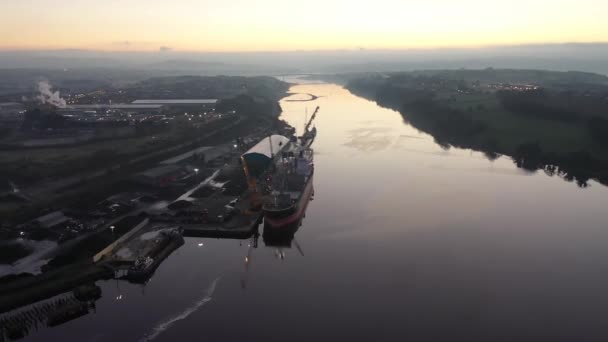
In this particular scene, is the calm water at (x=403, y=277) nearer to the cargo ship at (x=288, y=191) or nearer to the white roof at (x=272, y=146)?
the cargo ship at (x=288, y=191)

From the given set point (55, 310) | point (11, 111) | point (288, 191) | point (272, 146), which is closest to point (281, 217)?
point (288, 191)

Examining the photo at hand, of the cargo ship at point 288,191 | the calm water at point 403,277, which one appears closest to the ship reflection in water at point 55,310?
the calm water at point 403,277

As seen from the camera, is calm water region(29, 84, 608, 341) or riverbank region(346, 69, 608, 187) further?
riverbank region(346, 69, 608, 187)

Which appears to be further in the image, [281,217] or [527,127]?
[527,127]

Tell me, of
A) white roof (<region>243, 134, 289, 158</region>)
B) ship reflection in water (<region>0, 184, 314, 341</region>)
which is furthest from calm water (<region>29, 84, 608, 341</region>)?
white roof (<region>243, 134, 289, 158</region>)

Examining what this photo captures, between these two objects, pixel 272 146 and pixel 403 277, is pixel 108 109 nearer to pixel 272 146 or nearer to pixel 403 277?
pixel 272 146

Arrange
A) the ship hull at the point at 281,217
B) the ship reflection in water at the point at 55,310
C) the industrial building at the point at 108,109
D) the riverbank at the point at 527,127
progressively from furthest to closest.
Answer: the industrial building at the point at 108,109 → the riverbank at the point at 527,127 → the ship hull at the point at 281,217 → the ship reflection in water at the point at 55,310

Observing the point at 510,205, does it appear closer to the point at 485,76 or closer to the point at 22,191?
the point at 22,191

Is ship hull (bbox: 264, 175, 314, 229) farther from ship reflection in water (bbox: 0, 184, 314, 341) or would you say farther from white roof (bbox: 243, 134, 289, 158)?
white roof (bbox: 243, 134, 289, 158)

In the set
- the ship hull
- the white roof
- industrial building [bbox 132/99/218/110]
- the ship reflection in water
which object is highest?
industrial building [bbox 132/99/218/110]
